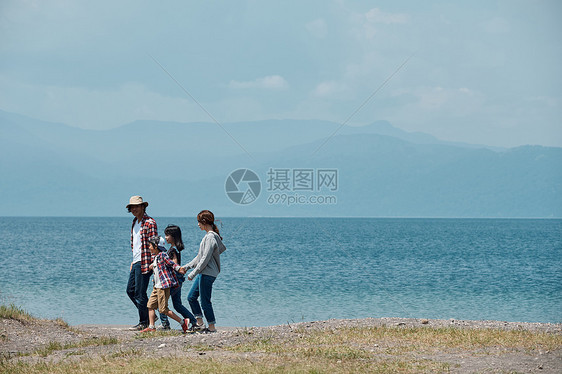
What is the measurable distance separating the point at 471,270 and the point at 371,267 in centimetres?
727

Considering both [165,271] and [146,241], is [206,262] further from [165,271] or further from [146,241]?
[146,241]

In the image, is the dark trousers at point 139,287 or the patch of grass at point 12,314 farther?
the patch of grass at point 12,314

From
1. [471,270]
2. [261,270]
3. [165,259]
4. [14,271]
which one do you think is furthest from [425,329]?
[471,270]

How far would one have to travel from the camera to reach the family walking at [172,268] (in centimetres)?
1124

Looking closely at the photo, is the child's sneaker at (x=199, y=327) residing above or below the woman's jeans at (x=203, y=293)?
below

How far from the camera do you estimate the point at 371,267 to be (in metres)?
48.0

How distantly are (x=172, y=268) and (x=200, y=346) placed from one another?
2.31 m

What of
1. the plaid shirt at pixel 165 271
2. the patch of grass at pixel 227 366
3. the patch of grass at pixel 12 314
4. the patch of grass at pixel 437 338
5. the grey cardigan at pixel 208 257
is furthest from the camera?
the patch of grass at pixel 12 314

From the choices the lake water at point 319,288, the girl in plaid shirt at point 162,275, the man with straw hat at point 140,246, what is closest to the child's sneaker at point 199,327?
the girl in plaid shirt at point 162,275

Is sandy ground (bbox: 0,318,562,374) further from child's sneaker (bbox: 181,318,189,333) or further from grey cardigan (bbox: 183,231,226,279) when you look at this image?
grey cardigan (bbox: 183,231,226,279)
